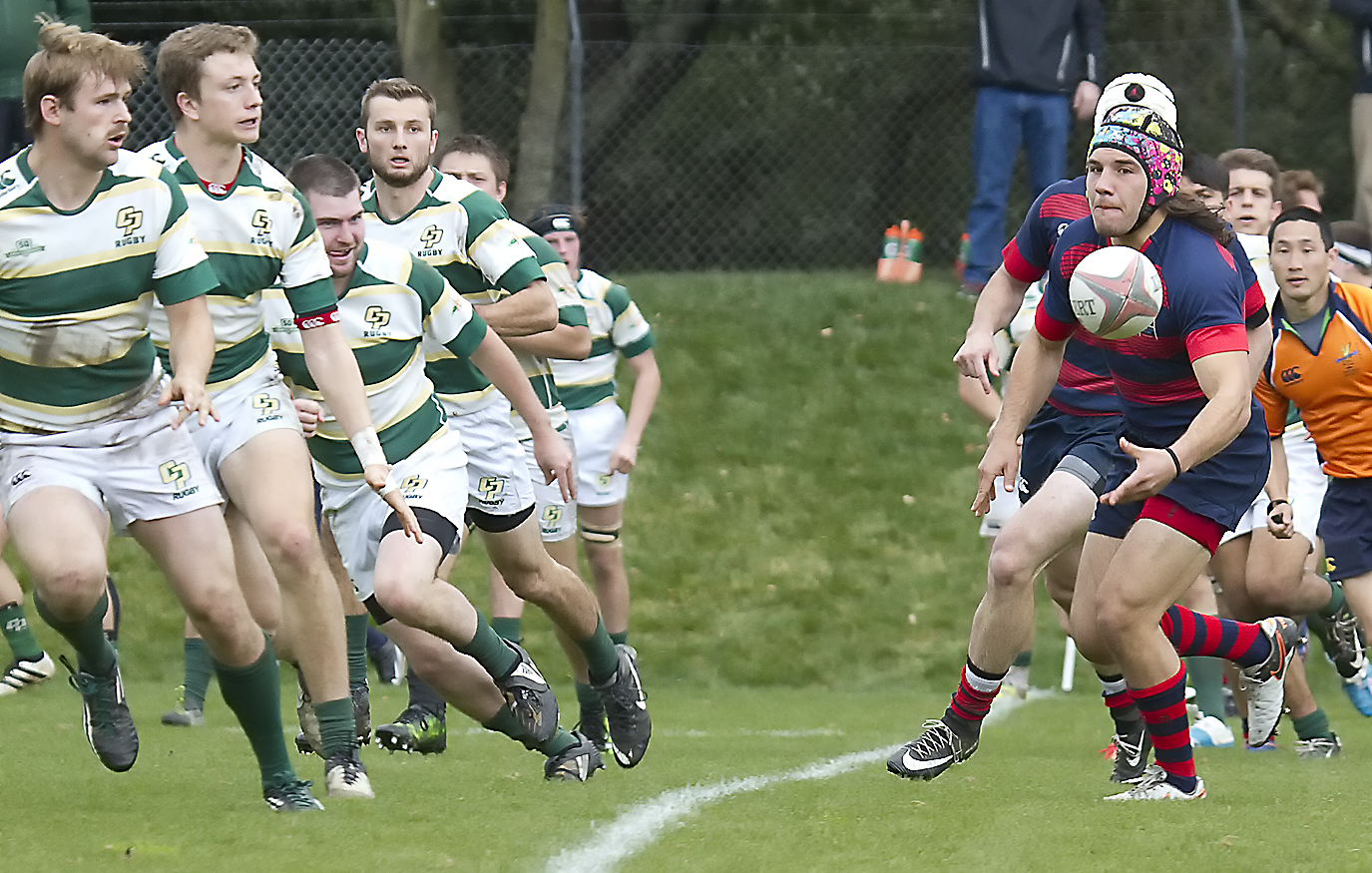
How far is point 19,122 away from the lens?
11602 millimetres

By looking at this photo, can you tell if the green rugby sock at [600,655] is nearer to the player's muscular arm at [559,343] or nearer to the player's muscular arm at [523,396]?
the player's muscular arm at [523,396]

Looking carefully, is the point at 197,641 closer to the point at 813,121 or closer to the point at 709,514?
the point at 709,514

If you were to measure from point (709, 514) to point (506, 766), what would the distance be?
570 centimetres

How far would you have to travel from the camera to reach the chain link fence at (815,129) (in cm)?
1556

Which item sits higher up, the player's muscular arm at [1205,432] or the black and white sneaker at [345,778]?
the player's muscular arm at [1205,432]

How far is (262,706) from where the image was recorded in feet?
18.7

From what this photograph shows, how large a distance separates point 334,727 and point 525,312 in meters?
1.89

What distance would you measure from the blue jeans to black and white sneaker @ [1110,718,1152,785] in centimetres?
787

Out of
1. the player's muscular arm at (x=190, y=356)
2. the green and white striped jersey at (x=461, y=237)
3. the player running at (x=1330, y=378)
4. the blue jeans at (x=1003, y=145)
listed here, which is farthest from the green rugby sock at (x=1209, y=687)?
the blue jeans at (x=1003, y=145)

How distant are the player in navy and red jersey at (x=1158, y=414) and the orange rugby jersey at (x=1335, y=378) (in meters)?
1.87

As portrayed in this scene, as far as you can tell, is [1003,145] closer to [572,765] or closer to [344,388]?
[572,765]

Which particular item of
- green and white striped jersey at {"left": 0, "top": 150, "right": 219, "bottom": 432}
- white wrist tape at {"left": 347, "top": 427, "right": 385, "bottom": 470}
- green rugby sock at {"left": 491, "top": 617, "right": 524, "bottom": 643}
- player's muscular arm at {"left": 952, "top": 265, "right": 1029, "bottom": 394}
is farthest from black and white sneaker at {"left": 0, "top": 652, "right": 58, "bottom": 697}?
player's muscular arm at {"left": 952, "top": 265, "right": 1029, "bottom": 394}

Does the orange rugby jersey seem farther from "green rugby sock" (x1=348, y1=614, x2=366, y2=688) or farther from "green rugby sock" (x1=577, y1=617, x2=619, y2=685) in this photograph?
"green rugby sock" (x1=348, y1=614, x2=366, y2=688)

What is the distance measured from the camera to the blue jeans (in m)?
14.2
